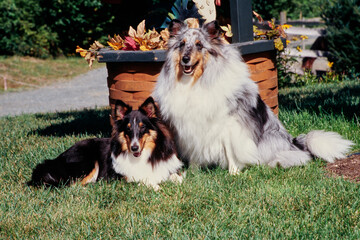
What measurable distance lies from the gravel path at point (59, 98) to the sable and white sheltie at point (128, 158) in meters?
5.13

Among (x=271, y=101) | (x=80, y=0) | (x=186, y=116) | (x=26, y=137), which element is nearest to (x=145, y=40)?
(x=186, y=116)

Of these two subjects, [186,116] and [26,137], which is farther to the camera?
[26,137]

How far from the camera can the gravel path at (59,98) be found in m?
10.1

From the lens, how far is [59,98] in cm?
1156

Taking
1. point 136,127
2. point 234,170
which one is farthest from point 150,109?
point 234,170

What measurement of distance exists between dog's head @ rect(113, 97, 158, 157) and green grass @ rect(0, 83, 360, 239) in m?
0.43

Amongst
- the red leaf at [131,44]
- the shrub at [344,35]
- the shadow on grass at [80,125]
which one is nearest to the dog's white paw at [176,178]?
the red leaf at [131,44]

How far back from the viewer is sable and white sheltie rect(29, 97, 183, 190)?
12.0 ft

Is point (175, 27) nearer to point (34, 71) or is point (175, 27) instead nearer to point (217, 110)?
point (217, 110)

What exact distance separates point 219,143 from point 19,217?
1932 mm

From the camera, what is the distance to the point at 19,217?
3.26 m

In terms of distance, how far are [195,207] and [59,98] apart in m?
9.08

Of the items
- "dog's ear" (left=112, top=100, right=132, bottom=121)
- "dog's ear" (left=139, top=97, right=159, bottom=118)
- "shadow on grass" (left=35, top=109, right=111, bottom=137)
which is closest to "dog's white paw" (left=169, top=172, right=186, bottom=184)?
"dog's ear" (left=139, top=97, right=159, bottom=118)

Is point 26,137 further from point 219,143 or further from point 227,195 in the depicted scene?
point 227,195
